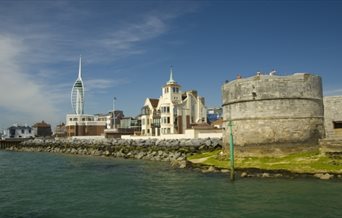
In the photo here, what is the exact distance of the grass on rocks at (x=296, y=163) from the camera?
2702 cm

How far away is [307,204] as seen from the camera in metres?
19.1

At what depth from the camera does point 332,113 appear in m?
35.8

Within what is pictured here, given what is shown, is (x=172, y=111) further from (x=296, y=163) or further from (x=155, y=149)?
(x=296, y=163)

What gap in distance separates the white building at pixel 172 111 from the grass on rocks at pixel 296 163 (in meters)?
40.7

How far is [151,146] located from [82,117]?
208ft

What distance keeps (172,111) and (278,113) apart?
4289 centimetres

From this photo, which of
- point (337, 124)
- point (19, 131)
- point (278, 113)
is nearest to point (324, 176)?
point (278, 113)

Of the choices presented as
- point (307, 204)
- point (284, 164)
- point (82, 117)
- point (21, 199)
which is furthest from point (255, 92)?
point (82, 117)

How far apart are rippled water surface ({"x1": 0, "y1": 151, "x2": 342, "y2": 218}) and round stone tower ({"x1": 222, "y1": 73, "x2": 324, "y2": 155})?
6.23 metres

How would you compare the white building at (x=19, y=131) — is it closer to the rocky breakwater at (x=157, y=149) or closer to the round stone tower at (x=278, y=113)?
the rocky breakwater at (x=157, y=149)

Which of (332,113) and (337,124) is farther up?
(332,113)

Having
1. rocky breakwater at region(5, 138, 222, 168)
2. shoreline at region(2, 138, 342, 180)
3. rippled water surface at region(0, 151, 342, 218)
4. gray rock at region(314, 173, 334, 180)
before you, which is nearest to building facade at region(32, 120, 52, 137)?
shoreline at region(2, 138, 342, 180)

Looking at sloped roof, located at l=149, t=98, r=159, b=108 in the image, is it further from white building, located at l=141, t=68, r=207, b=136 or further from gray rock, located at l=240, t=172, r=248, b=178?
gray rock, located at l=240, t=172, r=248, b=178

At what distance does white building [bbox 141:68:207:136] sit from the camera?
74.2 meters
